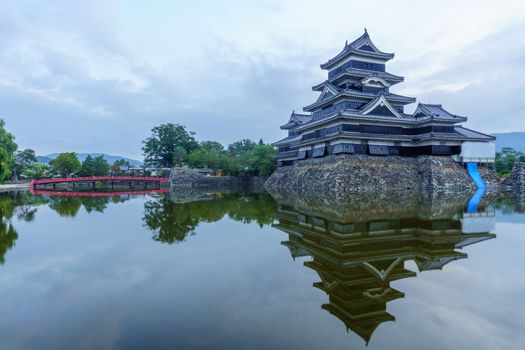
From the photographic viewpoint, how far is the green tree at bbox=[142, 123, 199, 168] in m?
63.1

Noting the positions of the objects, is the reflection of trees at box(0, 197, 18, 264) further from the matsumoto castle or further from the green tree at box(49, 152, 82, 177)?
the green tree at box(49, 152, 82, 177)

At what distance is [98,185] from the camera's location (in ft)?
204

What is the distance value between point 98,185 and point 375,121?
52.0 m

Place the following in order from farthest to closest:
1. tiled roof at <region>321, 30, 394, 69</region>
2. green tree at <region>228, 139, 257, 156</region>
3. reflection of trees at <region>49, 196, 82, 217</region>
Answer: green tree at <region>228, 139, 257, 156</region> < tiled roof at <region>321, 30, 394, 69</region> < reflection of trees at <region>49, 196, 82, 217</region>

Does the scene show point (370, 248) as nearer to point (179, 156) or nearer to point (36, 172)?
point (179, 156)

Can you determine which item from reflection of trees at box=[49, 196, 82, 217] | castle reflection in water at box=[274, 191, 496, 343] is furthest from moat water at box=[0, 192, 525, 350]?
reflection of trees at box=[49, 196, 82, 217]

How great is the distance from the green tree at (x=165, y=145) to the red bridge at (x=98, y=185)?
529 centimetres

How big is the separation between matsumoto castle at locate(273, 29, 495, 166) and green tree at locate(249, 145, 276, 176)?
15407mm

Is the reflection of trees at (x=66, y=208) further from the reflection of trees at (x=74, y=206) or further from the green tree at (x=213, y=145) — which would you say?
the green tree at (x=213, y=145)

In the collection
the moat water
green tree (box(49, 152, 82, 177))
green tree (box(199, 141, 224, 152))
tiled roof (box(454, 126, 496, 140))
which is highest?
green tree (box(199, 141, 224, 152))

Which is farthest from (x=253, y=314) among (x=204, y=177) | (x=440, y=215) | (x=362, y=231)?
(x=204, y=177)

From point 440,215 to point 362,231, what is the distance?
532cm

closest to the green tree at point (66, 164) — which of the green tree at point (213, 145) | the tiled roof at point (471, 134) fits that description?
the green tree at point (213, 145)

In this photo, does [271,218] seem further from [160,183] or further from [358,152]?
[160,183]
